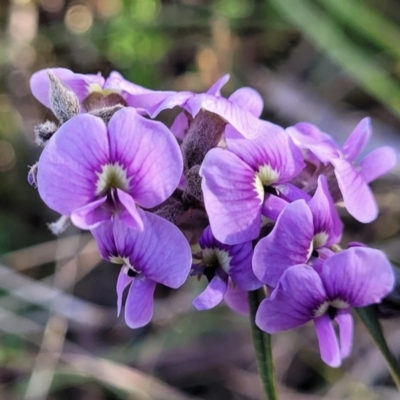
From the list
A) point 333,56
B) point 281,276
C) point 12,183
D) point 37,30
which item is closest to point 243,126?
point 281,276

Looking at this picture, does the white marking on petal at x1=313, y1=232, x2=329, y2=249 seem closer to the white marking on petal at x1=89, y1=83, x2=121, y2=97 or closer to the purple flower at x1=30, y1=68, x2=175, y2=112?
the purple flower at x1=30, y1=68, x2=175, y2=112

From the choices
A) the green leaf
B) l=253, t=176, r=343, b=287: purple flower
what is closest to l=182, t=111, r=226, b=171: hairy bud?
l=253, t=176, r=343, b=287: purple flower

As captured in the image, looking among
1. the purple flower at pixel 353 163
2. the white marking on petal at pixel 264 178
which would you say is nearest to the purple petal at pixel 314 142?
the purple flower at pixel 353 163

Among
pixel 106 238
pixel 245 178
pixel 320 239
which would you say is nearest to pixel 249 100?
pixel 245 178

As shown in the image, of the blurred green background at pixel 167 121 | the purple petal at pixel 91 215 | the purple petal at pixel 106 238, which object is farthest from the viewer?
the blurred green background at pixel 167 121

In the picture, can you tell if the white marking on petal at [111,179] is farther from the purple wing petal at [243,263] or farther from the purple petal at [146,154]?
the purple wing petal at [243,263]

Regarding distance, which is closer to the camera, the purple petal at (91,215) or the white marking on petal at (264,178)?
the purple petal at (91,215)

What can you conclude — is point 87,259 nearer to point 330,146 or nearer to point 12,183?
point 12,183

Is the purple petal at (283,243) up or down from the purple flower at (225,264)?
up
